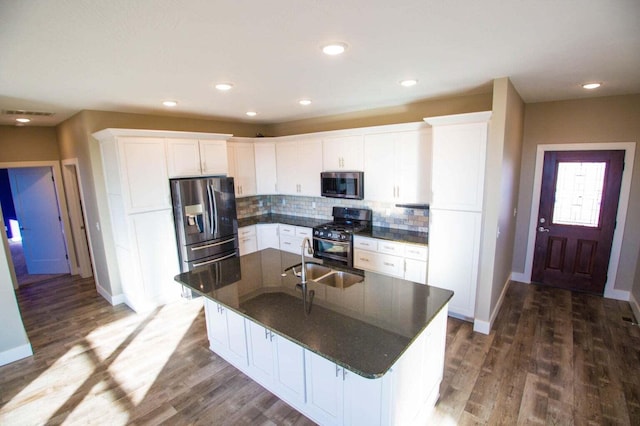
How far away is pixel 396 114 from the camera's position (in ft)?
13.5

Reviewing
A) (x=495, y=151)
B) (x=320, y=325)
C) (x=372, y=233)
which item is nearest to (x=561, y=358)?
(x=495, y=151)

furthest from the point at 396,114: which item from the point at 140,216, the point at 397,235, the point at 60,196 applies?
the point at 60,196

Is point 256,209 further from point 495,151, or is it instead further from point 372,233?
point 495,151

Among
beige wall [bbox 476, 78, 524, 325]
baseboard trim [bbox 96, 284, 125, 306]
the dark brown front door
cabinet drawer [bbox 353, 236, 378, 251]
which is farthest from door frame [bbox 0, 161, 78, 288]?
the dark brown front door

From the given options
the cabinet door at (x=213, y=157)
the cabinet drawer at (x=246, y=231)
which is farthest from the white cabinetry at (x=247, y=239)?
the cabinet door at (x=213, y=157)

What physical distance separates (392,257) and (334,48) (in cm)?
265

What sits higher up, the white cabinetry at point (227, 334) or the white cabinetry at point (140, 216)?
the white cabinetry at point (140, 216)

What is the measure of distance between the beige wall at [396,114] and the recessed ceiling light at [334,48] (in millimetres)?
2163

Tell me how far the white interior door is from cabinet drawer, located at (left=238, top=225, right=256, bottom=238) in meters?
3.29

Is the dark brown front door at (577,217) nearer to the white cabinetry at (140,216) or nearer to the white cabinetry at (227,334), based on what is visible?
the white cabinetry at (227,334)

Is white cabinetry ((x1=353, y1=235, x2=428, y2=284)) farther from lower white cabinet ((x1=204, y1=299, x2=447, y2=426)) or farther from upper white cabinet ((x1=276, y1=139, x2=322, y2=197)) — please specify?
lower white cabinet ((x1=204, y1=299, x2=447, y2=426))

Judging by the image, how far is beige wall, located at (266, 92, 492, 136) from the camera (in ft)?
11.5

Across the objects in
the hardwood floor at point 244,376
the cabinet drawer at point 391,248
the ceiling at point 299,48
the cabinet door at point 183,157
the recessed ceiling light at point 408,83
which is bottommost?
the hardwood floor at point 244,376

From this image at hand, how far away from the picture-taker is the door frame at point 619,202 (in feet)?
12.2
